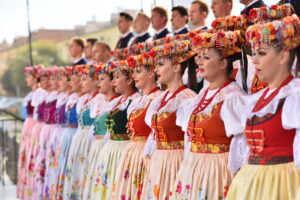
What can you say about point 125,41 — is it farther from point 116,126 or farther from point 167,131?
point 167,131

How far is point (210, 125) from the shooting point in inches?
107

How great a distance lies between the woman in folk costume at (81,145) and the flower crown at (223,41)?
2054 mm

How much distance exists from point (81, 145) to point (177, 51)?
191 centimetres

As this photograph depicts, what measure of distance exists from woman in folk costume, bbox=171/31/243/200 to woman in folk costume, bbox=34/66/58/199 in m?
2.97

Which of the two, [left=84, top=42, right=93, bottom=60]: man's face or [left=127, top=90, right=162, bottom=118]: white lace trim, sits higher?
[left=84, top=42, right=93, bottom=60]: man's face

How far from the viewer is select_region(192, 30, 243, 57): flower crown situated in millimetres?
2740

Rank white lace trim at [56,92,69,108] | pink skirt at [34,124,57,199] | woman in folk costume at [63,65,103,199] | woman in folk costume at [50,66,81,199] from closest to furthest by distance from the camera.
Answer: woman in folk costume at [63,65,103,199] < woman in folk costume at [50,66,81,199] < white lace trim at [56,92,69,108] < pink skirt at [34,124,57,199]

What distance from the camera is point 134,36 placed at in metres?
5.81

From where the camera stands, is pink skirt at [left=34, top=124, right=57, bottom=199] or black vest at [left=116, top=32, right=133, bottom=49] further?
black vest at [left=116, top=32, right=133, bottom=49]

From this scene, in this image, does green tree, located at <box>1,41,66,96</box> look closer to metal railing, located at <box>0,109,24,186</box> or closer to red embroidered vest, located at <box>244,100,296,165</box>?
metal railing, located at <box>0,109,24,186</box>

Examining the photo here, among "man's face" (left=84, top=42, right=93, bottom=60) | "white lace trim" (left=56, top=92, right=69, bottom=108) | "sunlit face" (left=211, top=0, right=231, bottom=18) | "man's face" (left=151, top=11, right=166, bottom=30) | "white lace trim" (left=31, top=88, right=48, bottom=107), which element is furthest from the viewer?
"man's face" (left=84, top=42, right=93, bottom=60)

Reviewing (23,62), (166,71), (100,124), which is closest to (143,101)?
(166,71)

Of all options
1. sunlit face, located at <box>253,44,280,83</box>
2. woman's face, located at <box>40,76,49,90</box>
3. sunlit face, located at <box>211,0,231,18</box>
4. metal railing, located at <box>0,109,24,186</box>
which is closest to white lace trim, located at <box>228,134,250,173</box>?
sunlit face, located at <box>253,44,280,83</box>

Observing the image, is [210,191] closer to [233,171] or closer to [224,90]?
[233,171]
